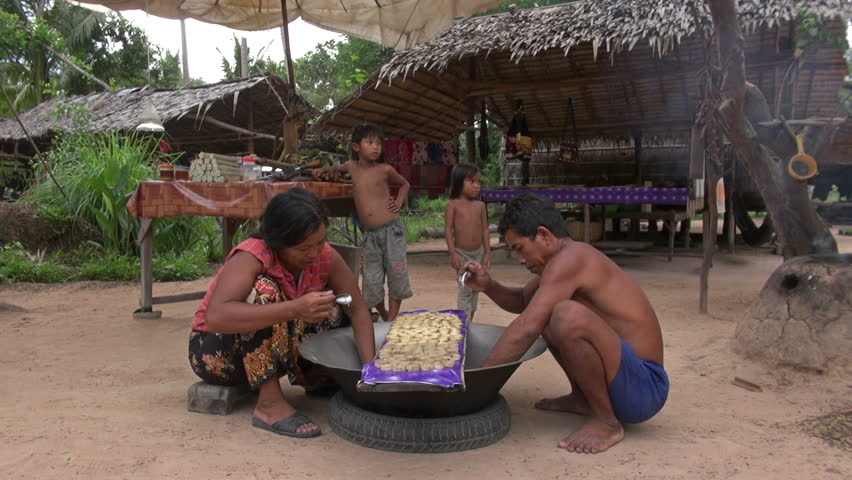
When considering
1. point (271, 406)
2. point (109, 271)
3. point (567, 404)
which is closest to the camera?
point (271, 406)

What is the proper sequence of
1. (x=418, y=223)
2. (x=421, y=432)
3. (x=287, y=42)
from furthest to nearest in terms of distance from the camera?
1. (x=418, y=223)
2. (x=287, y=42)
3. (x=421, y=432)

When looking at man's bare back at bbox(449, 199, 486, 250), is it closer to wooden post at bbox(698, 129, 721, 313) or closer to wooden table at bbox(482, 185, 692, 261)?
wooden post at bbox(698, 129, 721, 313)

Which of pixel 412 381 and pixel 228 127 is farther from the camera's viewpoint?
pixel 228 127

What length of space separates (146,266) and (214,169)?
1038 millimetres

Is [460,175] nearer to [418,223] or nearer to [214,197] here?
[214,197]

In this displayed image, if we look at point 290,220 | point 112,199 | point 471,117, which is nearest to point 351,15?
point 290,220

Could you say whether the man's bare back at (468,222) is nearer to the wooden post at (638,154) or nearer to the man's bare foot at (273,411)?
the man's bare foot at (273,411)

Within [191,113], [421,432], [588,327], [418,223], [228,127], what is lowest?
[418,223]

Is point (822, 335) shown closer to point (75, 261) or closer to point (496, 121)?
point (75, 261)

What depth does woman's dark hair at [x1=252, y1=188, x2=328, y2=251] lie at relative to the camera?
2082mm

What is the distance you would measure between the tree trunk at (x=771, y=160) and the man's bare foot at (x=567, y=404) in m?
2.11

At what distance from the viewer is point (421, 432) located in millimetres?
2066

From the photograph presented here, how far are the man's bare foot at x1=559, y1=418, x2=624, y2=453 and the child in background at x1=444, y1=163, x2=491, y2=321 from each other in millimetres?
1957

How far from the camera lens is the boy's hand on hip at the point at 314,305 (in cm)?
197
